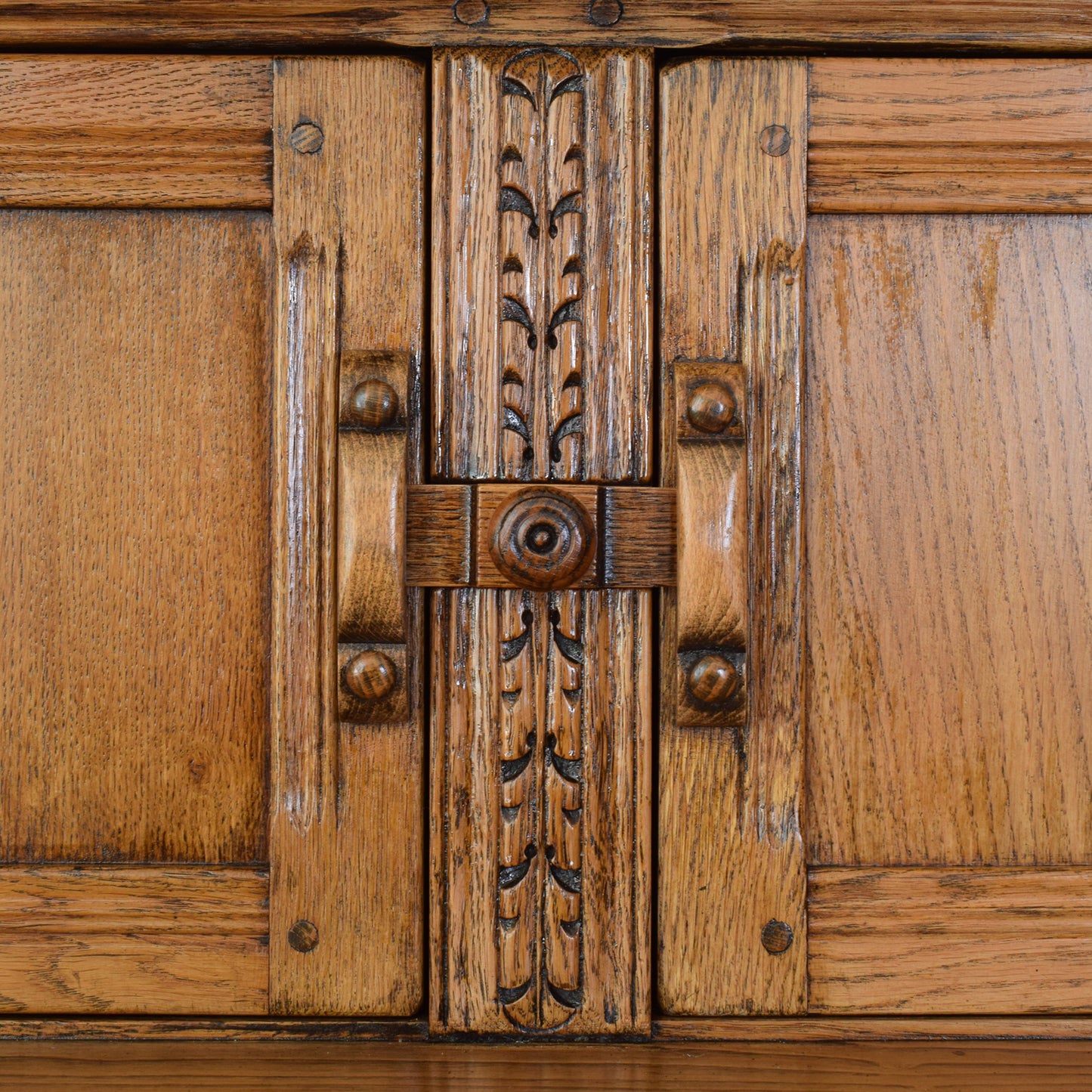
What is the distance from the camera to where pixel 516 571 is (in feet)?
1.64

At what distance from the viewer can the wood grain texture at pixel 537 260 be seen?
51cm

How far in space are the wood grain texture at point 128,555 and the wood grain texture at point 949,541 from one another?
32 cm

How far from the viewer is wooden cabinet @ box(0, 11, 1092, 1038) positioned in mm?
509

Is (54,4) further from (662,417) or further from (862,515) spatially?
(862,515)

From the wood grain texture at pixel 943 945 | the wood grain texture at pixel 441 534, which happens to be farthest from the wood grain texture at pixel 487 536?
the wood grain texture at pixel 943 945

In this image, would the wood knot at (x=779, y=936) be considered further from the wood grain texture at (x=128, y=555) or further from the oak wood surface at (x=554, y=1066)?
the wood grain texture at (x=128, y=555)

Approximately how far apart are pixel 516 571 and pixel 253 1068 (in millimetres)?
296

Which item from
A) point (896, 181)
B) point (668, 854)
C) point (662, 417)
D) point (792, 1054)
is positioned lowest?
point (792, 1054)

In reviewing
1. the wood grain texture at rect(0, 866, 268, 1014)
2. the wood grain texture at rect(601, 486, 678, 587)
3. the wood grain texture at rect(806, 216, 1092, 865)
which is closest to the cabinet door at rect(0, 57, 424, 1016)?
the wood grain texture at rect(0, 866, 268, 1014)

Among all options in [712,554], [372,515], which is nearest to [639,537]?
[712,554]

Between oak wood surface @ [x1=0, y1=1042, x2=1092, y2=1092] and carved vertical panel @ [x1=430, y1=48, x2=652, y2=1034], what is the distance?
0.06ft

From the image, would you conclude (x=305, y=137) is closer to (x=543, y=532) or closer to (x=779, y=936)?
(x=543, y=532)

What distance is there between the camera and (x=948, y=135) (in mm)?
525

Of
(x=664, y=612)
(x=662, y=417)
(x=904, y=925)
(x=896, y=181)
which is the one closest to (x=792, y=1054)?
(x=904, y=925)
